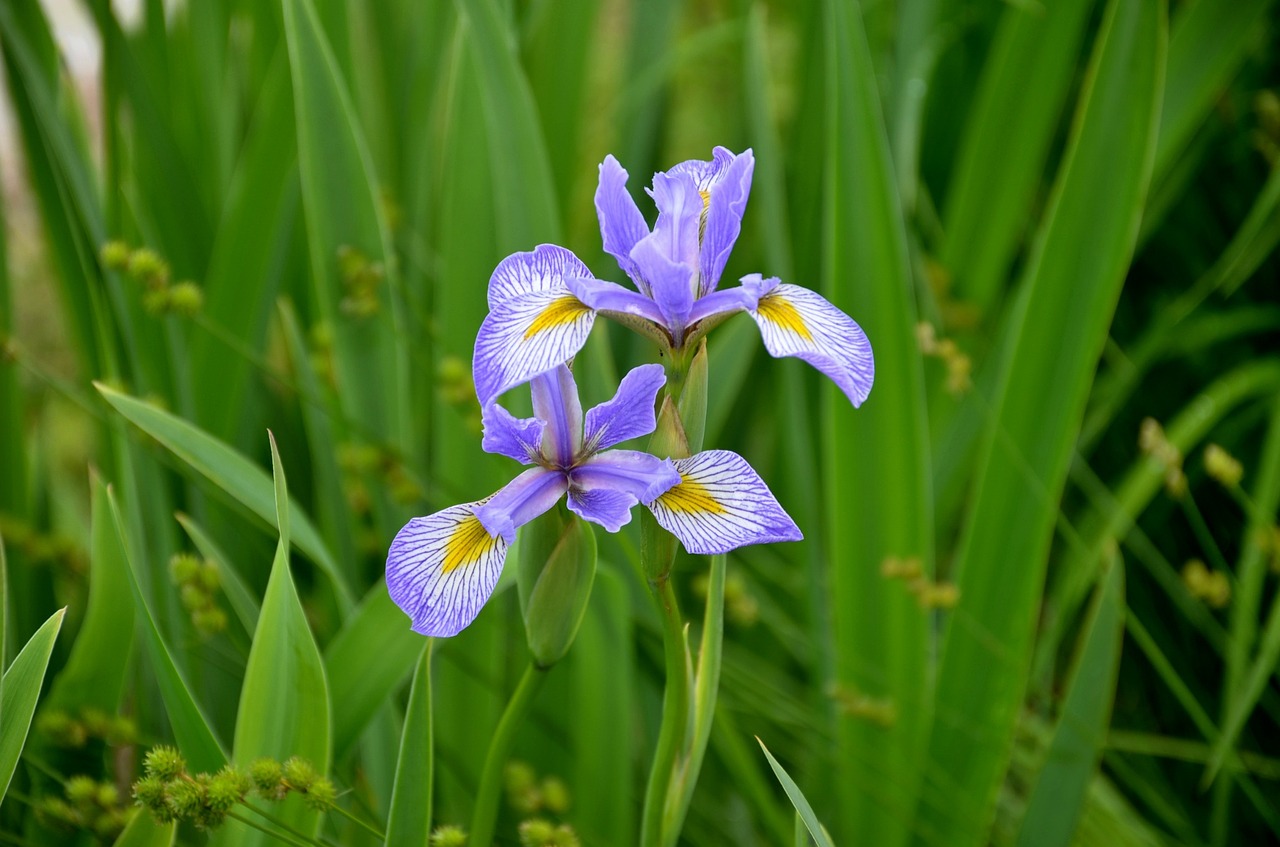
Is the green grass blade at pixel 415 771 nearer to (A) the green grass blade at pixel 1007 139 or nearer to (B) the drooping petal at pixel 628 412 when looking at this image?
(B) the drooping petal at pixel 628 412

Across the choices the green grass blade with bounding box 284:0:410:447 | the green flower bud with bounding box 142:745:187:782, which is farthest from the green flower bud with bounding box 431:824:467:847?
the green grass blade with bounding box 284:0:410:447

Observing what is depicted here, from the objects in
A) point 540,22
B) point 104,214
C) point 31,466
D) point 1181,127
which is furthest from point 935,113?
point 31,466

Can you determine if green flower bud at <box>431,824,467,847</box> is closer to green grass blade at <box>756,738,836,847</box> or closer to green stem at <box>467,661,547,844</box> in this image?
green stem at <box>467,661,547,844</box>

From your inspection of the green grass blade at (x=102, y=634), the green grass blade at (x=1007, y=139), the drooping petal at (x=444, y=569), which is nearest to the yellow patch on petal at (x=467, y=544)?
the drooping petal at (x=444, y=569)

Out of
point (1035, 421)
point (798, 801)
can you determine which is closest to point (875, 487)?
point (1035, 421)

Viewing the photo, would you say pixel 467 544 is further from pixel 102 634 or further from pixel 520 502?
pixel 102 634

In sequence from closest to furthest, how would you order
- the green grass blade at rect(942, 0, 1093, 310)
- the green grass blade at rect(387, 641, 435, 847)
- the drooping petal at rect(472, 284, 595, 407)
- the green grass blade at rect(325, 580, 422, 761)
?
the drooping petal at rect(472, 284, 595, 407) < the green grass blade at rect(387, 641, 435, 847) < the green grass blade at rect(325, 580, 422, 761) < the green grass blade at rect(942, 0, 1093, 310)
